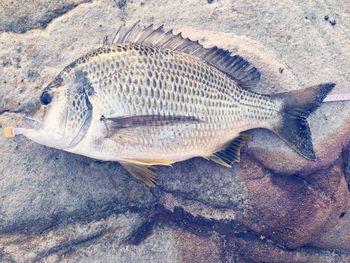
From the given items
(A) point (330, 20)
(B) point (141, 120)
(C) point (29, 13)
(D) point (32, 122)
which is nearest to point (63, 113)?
(D) point (32, 122)

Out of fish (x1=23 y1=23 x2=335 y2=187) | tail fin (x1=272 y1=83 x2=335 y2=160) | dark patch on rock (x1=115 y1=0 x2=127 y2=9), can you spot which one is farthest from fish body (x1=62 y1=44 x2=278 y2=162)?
dark patch on rock (x1=115 y1=0 x2=127 y2=9)

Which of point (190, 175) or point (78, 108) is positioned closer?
point (78, 108)

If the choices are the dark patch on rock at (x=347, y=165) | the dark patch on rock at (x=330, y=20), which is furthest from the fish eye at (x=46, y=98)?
the dark patch on rock at (x=347, y=165)

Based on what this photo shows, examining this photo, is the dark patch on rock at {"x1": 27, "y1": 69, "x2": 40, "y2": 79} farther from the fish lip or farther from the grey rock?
the fish lip

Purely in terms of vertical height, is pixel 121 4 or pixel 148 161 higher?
pixel 121 4

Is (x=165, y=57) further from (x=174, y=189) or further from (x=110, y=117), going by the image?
(x=174, y=189)

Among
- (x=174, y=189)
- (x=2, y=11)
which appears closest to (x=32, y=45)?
(x=2, y=11)

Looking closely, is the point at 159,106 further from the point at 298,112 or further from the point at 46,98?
the point at 298,112
